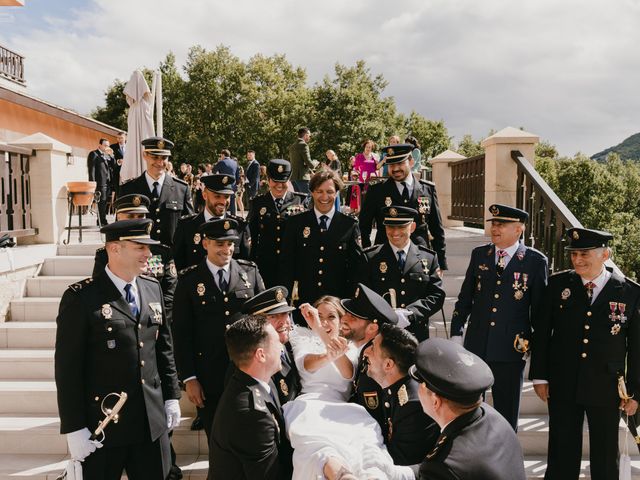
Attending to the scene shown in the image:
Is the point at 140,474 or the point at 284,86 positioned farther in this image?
the point at 284,86

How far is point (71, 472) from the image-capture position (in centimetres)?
315

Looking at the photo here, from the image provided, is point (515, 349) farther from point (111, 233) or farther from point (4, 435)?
point (4, 435)

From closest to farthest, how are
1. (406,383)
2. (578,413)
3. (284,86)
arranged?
(406,383)
(578,413)
(284,86)

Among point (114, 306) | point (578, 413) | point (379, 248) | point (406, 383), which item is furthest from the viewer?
point (379, 248)

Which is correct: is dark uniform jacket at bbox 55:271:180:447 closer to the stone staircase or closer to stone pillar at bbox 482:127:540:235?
the stone staircase

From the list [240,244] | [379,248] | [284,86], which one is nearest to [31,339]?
[240,244]

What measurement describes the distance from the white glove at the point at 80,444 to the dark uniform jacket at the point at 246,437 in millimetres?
813

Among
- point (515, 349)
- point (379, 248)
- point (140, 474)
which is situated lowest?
point (140, 474)

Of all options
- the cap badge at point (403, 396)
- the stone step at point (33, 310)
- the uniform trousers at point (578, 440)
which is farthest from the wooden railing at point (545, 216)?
the stone step at point (33, 310)

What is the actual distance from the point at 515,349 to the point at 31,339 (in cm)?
526

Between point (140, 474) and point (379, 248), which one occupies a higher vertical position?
point (379, 248)

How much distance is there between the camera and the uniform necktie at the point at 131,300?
346 cm

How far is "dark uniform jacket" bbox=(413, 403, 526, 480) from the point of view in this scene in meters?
2.01

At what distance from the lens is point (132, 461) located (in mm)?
3486
